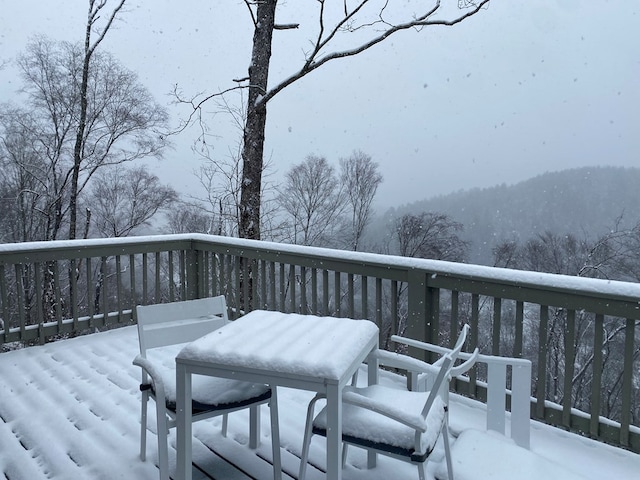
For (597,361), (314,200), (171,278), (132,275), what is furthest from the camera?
(314,200)

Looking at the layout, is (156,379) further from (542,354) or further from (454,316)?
(542,354)

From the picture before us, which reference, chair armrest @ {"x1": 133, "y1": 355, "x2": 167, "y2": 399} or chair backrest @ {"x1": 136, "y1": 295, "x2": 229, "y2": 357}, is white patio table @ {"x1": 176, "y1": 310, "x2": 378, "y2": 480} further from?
chair backrest @ {"x1": 136, "y1": 295, "x2": 229, "y2": 357}

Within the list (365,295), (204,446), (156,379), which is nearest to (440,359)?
(156,379)

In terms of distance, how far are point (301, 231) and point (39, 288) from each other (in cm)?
1708

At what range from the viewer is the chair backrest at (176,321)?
7.70ft

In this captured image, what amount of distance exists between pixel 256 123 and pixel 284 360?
5.92m

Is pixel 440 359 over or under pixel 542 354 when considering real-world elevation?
over

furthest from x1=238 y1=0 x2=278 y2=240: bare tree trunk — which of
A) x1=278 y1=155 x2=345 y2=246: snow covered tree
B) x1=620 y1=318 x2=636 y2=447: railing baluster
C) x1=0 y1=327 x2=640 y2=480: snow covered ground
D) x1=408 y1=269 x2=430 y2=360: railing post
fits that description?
x1=278 y1=155 x2=345 y2=246: snow covered tree

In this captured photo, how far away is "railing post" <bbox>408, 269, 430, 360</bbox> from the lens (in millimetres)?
3184

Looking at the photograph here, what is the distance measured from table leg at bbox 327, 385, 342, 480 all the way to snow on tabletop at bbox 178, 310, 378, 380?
0.21ft

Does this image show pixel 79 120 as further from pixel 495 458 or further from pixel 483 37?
pixel 495 458

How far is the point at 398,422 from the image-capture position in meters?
1.81

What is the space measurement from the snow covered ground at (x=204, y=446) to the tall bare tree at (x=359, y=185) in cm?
1972

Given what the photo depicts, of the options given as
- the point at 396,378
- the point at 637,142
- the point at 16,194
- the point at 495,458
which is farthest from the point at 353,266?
the point at 637,142
